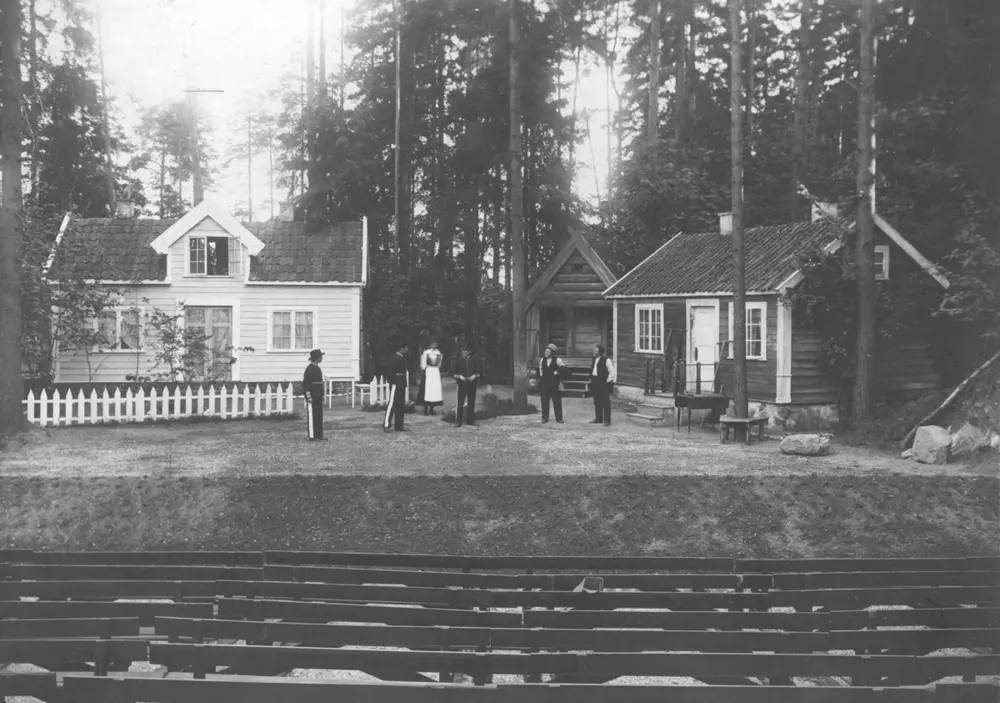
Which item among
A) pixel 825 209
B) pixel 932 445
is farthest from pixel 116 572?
pixel 825 209

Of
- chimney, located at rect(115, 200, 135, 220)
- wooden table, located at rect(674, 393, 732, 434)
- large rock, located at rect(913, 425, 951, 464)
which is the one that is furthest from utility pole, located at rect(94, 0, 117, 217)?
large rock, located at rect(913, 425, 951, 464)

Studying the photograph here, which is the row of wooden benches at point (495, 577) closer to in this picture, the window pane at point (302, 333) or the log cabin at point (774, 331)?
the log cabin at point (774, 331)

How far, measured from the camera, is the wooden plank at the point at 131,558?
689cm

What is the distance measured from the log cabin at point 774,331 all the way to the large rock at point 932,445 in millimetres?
4416

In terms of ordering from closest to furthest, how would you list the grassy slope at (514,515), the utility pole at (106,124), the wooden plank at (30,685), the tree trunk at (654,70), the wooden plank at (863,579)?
the wooden plank at (30,685) < the wooden plank at (863,579) < the grassy slope at (514,515) < the utility pole at (106,124) < the tree trunk at (654,70)

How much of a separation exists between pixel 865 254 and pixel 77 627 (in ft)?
55.2

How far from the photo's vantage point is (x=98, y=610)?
5672 millimetres

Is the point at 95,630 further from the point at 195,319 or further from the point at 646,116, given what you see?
the point at 646,116

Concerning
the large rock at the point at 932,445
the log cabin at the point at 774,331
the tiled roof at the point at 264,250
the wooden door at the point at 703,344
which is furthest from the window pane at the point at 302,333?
the large rock at the point at 932,445

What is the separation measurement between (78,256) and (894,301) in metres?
20.2

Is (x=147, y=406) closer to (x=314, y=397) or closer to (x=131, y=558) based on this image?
(x=314, y=397)

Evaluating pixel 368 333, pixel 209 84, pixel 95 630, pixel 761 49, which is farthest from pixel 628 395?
pixel 95 630

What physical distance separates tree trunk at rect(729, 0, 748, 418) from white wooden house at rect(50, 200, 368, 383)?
36.1 feet

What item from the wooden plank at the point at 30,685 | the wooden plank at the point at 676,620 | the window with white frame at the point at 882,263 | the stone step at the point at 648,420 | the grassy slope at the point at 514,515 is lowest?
the grassy slope at the point at 514,515
